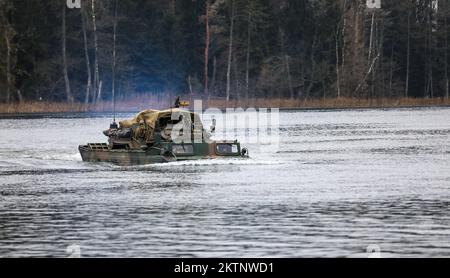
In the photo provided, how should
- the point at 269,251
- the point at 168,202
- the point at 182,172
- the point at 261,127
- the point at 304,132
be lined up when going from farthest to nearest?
the point at 261,127, the point at 304,132, the point at 182,172, the point at 168,202, the point at 269,251

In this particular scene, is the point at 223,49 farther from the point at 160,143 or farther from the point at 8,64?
the point at 160,143

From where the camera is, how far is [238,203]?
1436 inches

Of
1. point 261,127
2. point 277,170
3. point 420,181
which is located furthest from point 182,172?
point 261,127

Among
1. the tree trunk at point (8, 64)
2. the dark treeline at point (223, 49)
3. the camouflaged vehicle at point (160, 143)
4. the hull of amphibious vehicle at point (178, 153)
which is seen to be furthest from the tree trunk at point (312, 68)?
the hull of amphibious vehicle at point (178, 153)

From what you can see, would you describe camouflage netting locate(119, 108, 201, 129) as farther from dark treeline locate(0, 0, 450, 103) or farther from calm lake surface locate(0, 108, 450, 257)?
dark treeline locate(0, 0, 450, 103)

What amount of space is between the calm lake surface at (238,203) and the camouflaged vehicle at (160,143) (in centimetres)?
44

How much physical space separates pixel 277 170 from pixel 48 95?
73.0 m

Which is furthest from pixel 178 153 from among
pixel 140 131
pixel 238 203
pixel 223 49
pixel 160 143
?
pixel 223 49

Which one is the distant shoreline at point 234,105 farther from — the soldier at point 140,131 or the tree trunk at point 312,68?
the soldier at point 140,131

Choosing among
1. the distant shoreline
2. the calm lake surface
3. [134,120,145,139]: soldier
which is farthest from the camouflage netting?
the distant shoreline

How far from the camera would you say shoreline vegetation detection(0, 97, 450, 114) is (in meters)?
106

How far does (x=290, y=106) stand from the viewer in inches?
4833

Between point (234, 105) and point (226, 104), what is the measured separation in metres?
0.87
